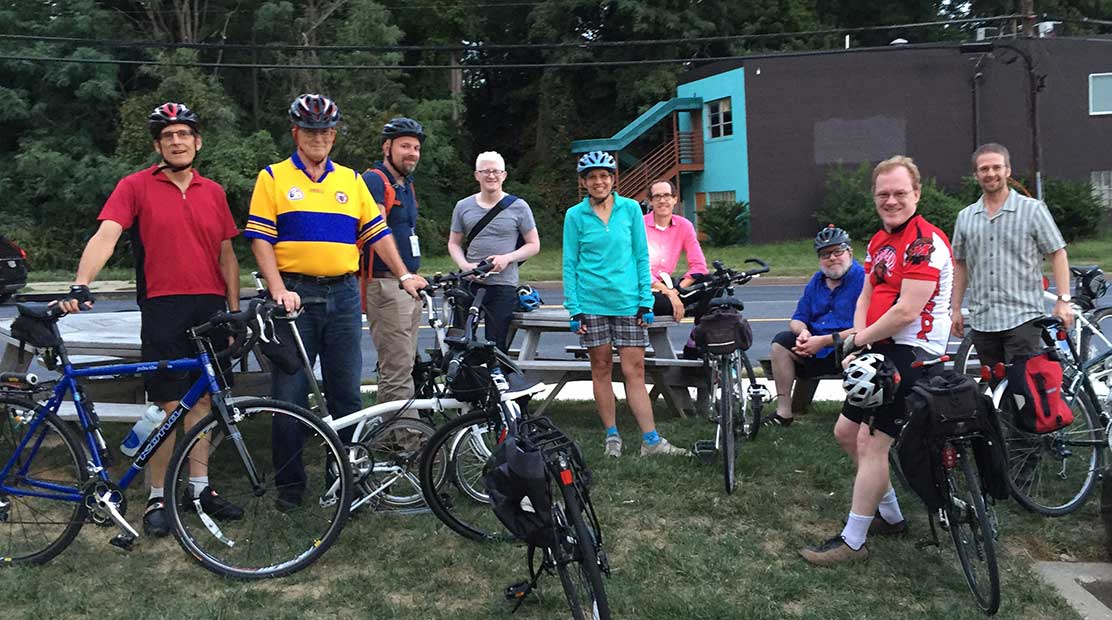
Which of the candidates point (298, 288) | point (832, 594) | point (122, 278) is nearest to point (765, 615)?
point (832, 594)

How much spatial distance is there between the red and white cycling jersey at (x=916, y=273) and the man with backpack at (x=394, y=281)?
2.59 meters

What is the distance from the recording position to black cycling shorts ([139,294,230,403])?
4.88 meters

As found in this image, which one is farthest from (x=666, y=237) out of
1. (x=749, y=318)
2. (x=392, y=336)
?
(x=749, y=318)

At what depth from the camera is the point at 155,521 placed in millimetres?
4938

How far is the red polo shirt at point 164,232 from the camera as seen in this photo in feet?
15.9

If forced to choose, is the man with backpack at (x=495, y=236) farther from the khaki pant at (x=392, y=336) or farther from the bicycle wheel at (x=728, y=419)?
A: the bicycle wheel at (x=728, y=419)

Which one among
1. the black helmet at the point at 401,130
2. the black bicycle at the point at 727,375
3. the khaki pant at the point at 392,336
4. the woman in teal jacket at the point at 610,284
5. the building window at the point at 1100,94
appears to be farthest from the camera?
the building window at the point at 1100,94

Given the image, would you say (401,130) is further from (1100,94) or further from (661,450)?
(1100,94)

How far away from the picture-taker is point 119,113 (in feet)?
103

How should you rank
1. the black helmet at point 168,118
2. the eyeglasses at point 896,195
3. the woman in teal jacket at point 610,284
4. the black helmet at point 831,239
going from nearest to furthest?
the eyeglasses at point 896,195, the black helmet at point 168,118, the woman in teal jacket at point 610,284, the black helmet at point 831,239

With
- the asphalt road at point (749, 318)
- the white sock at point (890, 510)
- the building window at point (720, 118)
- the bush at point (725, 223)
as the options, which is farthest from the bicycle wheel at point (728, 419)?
the building window at point (720, 118)

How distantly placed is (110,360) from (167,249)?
91.5 inches

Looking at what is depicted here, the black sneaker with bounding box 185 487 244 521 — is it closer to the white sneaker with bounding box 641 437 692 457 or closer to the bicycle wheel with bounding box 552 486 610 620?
the bicycle wheel with bounding box 552 486 610 620

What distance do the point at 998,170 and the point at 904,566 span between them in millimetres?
2218
